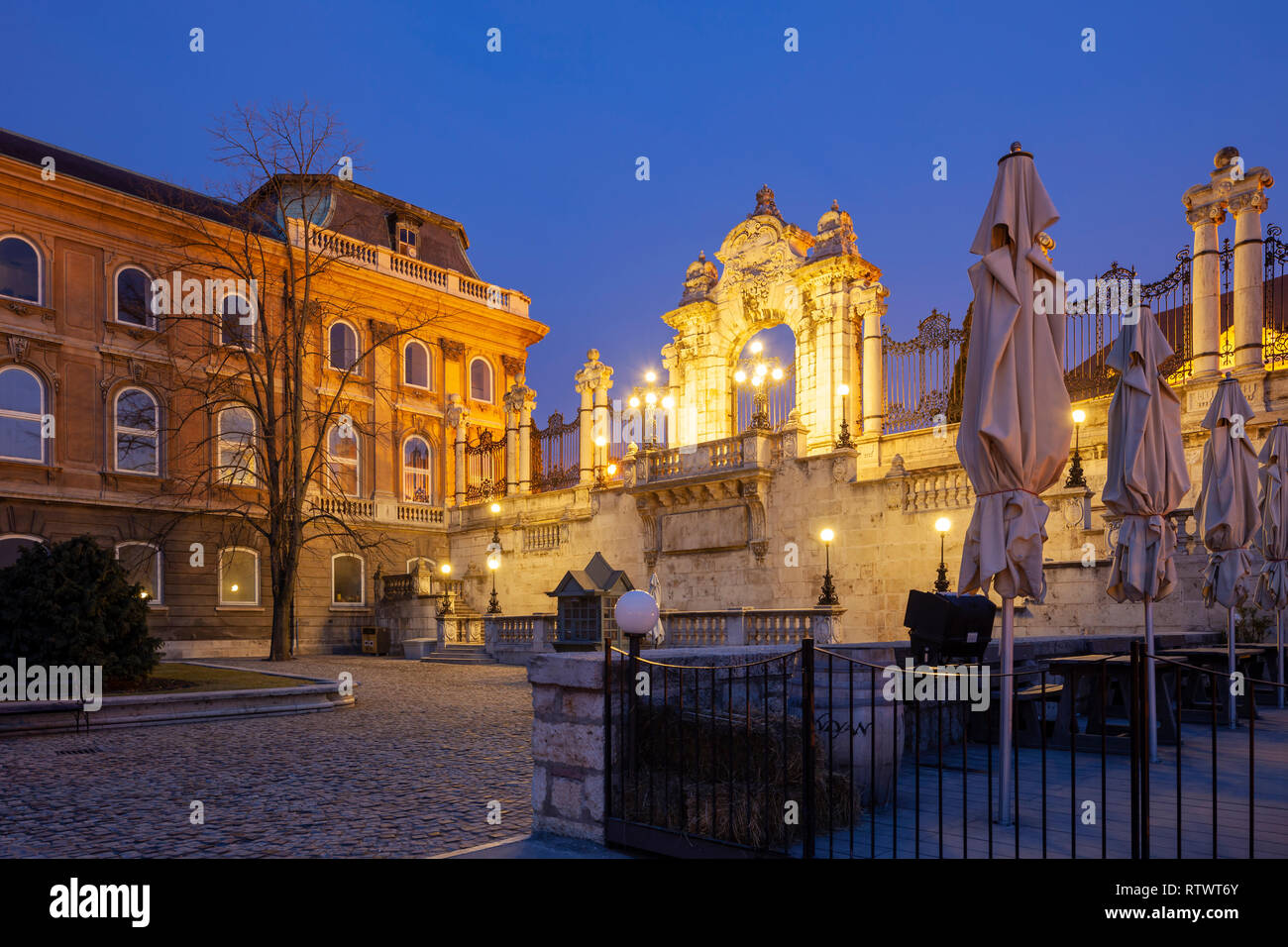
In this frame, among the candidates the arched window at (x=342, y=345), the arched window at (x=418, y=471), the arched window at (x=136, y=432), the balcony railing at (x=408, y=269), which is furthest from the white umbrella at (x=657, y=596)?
the arched window at (x=136, y=432)

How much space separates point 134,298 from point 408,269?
10.7m

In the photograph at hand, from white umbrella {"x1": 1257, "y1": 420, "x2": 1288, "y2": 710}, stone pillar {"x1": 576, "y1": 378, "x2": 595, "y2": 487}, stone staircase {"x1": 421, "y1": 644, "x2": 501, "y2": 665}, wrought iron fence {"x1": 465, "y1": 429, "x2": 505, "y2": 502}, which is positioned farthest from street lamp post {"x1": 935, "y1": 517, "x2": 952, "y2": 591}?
wrought iron fence {"x1": 465, "y1": 429, "x2": 505, "y2": 502}

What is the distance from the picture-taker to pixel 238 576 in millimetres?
31719

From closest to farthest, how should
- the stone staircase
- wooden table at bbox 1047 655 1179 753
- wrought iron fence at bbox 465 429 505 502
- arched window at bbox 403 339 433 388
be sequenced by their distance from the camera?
wooden table at bbox 1047 655 1179 753, the stone staircase, wrought iron fence at bbox 465 429 505 502, arched window at bbox 403 339 433 388

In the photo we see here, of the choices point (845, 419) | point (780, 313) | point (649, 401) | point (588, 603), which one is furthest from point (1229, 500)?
point (649, 401)

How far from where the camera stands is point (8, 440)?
27.4m

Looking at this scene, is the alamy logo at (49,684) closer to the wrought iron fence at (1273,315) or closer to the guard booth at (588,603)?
the guard booth at (588,603)

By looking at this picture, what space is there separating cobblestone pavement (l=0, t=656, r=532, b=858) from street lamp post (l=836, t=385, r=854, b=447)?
42.4 ft

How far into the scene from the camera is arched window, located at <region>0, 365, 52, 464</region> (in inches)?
1076

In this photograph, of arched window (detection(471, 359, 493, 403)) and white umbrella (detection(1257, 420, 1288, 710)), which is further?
arched window (detection(471, 359, 493, 403))

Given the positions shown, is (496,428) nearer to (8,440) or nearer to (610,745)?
(8,440)

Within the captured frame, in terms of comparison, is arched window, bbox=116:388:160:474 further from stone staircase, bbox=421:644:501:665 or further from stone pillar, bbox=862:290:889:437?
stone pillar, bbox=862:290:889:437
